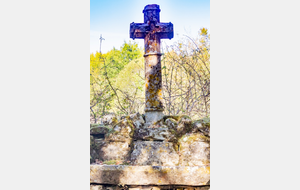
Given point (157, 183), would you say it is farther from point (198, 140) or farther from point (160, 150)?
point (198, 140)

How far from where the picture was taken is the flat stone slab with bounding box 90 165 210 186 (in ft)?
9.87

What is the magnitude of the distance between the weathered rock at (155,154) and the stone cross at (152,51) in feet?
1.72

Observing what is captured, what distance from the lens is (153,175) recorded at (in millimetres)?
3021

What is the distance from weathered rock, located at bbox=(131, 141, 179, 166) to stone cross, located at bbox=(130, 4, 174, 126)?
526 mm

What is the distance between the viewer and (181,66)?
5.90m

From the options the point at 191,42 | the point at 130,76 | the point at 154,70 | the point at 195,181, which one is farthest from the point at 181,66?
the point at 195,181

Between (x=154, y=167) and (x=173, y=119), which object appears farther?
(x=173, y=119)

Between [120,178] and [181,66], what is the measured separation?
3.51 m

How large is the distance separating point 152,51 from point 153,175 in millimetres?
1903

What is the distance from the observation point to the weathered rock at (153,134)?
3440 millimetres

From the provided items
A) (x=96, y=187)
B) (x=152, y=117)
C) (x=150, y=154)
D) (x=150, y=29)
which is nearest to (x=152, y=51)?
(x=150, y=29)

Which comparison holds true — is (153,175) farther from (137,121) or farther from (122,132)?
(137,121)

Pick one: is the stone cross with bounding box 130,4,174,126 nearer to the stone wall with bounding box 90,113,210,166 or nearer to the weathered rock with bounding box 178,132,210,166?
the stone wall with bounding box 90,113,210,166

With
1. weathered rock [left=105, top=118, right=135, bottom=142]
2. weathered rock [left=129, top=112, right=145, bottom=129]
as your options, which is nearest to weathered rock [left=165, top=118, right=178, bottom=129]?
weathered rock [left=129, top=112, right=145, bottom=129]
